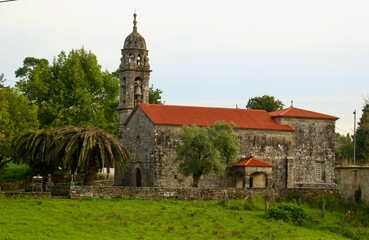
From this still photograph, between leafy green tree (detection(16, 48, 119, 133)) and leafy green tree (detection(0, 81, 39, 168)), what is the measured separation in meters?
7.72

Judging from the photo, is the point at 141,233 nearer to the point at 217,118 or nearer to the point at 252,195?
the point at 252,195

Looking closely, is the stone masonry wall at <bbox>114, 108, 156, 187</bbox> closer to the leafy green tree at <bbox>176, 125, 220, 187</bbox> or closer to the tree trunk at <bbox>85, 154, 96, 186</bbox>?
the leafy green tree at <bbox>176, 125, 220, 187</bbox>

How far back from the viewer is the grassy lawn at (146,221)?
38594 millimetres

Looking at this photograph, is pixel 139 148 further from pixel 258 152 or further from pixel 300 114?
pixel 300 114

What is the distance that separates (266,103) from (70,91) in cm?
2914

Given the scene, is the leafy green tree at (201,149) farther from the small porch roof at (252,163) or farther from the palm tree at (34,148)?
the palm tree at (34,148)

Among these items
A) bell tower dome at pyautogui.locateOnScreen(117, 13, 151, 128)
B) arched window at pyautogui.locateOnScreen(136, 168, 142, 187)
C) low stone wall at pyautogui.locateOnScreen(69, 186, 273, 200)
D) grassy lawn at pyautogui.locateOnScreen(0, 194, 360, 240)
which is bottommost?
grassy lawn at pyautogui.locateOnScreen(0, 194, 360, 240)

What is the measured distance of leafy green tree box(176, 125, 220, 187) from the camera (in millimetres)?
58469

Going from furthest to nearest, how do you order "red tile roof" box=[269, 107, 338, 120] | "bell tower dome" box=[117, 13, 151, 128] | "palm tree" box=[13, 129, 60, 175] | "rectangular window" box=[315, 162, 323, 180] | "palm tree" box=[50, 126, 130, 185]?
1. "bell tower dome" box=[117, 13, 151, 128]
2. "red tile roof" box=[269, 107, 338, 120]
3. "rectangular window" box=[315, 162, 323, 180]
4. "palm tree" box=[13, 129, 60, 175]
5. "palm tree" box=[50, 126, 130, 185]

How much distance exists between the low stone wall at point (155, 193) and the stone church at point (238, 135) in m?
9.15

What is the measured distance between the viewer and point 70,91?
77.3 meters

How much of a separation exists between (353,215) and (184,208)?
11.0 m

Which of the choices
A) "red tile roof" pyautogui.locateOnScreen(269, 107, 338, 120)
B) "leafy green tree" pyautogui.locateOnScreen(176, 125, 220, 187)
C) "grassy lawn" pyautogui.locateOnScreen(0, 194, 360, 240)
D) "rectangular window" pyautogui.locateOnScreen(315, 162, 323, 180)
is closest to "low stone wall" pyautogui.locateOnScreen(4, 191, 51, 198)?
"grassy lawn" pyautogui.locateOnScreen(0, 194, 360, 240)

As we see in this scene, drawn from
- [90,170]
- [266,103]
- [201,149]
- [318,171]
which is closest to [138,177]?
[201,149]
